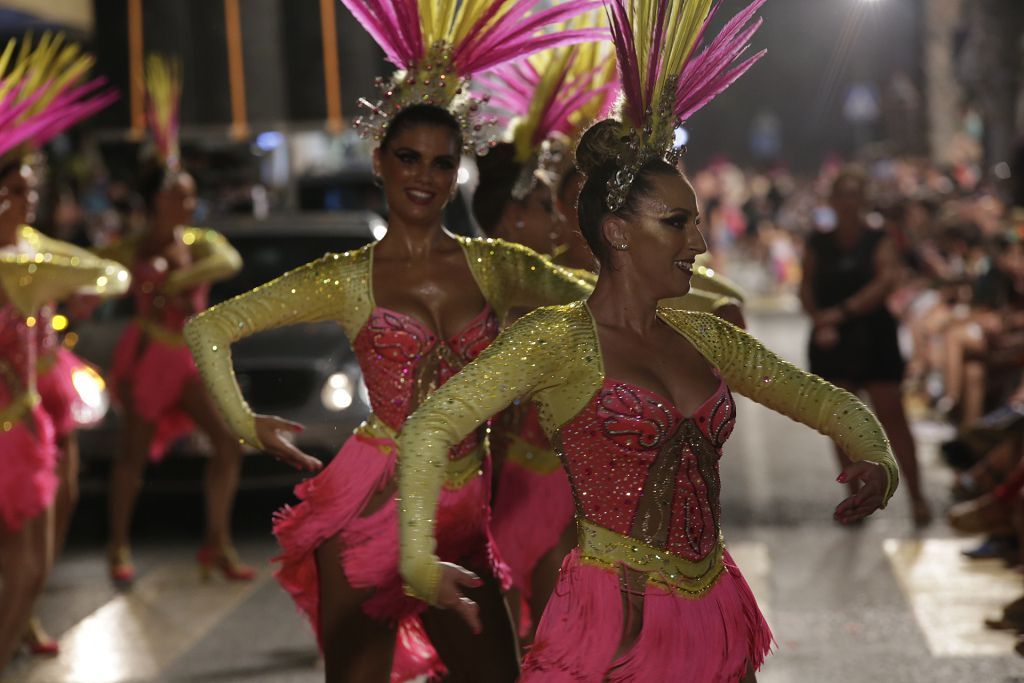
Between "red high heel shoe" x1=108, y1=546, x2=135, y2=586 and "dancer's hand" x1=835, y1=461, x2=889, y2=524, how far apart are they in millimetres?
5972

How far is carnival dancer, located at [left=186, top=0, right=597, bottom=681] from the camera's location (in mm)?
4660

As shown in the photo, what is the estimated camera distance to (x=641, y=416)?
3693mm

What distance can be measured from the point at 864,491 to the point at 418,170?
1764mm

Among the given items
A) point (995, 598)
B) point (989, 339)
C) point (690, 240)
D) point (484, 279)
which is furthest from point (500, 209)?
point (989, 339)

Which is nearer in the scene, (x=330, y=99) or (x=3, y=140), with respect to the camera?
(x=3, y=140)

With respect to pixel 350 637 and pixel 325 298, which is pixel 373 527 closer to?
pixel 350 637

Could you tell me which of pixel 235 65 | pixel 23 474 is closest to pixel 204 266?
pixel 23 474

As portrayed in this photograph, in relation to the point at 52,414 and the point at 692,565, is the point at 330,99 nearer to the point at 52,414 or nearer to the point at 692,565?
the point at 52,414

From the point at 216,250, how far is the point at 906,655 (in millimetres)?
4305

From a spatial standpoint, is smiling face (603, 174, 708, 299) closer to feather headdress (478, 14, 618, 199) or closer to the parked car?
feather headdress (478, 14, 618, 199)

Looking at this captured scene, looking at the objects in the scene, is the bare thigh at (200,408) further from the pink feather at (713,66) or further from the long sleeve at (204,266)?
the pink feather at (713,66)

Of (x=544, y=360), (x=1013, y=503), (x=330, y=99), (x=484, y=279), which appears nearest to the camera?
(x=544, y=360)

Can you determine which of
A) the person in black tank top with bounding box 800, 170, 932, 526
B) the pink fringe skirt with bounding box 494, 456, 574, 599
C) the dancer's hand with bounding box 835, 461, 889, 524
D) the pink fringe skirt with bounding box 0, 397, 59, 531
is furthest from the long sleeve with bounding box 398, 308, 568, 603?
the person in black tank top with bounding box 800, 170, 932, 526

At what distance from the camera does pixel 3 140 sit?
6344 mm
